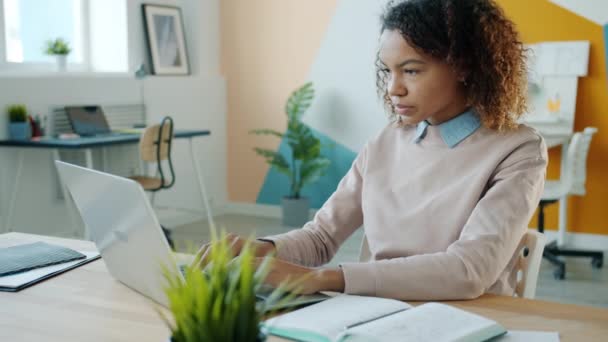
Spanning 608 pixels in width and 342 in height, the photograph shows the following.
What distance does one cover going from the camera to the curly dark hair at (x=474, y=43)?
1.52 metres

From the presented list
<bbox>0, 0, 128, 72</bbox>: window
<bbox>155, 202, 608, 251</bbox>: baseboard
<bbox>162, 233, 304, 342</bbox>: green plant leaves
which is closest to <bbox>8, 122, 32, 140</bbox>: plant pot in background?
<bbox>0, 0, 128, 72</bbox>: window

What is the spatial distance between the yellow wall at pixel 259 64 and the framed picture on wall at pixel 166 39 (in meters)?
0.43

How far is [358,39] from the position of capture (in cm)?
546

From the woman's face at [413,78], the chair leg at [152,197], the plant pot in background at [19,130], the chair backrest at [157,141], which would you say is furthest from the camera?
the chair leg at [152,197]

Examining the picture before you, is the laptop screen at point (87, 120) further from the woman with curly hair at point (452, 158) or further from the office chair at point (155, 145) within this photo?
the woman with curly hair at point (452, 158)

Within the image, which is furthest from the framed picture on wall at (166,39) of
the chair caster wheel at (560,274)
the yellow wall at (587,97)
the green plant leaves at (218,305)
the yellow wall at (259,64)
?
the green plant leaves at (218,305)

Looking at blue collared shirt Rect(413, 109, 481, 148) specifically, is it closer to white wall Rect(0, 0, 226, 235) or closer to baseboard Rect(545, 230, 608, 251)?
white wall Rect(0, 0, 226, 235)

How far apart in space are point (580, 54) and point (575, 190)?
2.90 feet

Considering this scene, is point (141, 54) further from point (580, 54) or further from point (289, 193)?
point (580, 54)

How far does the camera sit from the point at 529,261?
150 centimetres

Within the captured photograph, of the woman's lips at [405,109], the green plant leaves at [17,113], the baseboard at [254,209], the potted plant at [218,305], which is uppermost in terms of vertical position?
the woman's lips at [405,109]

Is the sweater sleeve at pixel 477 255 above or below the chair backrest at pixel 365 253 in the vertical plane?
above

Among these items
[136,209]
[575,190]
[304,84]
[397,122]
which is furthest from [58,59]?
[136,209]

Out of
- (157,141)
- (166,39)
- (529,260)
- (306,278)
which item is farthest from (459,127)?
(166,39)
